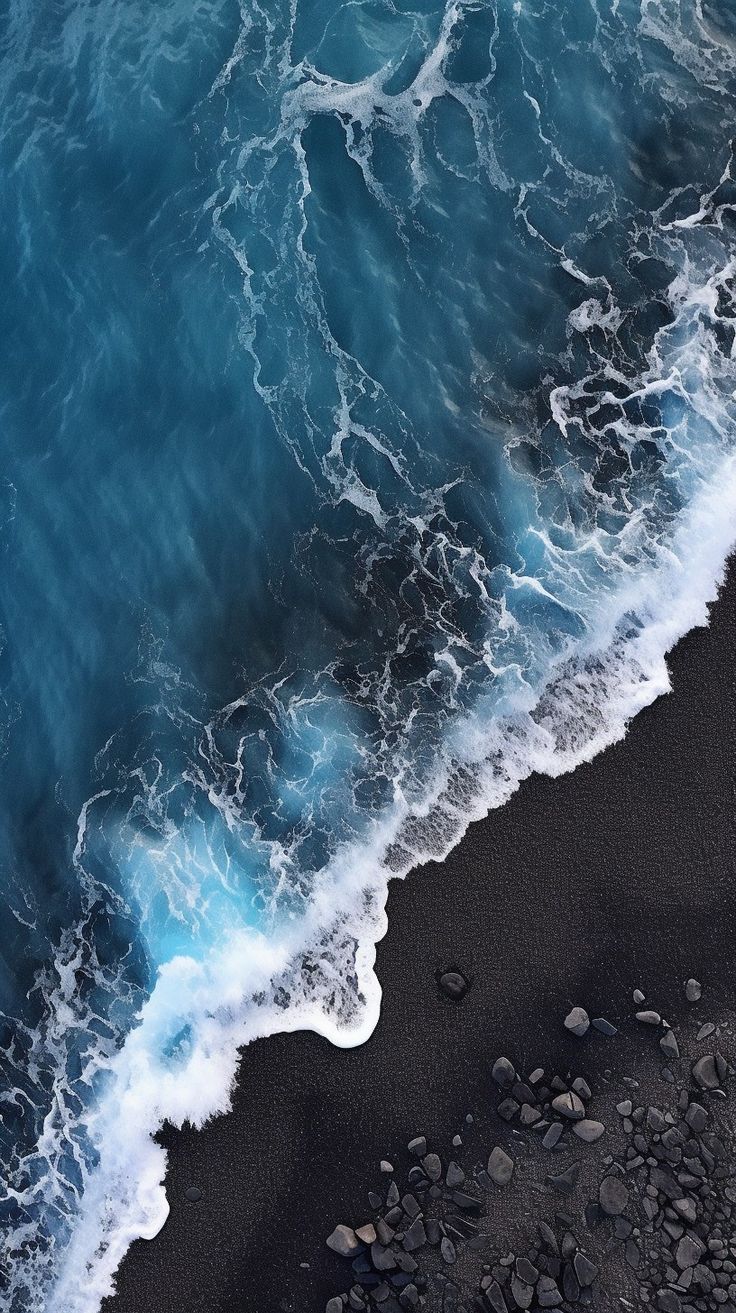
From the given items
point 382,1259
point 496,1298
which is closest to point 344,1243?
point 382,1259

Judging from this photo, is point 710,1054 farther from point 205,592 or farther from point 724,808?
point 205,592

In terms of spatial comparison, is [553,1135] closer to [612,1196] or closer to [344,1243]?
[612,1196]

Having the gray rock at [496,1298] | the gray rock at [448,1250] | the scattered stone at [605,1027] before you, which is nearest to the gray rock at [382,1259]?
the gray rock at [448,1250]

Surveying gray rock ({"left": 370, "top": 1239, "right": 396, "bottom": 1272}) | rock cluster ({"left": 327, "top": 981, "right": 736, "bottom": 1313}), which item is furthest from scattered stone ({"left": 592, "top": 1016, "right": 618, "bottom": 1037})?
gray rock ({"left": 370, "top": 1239, "right": 396, "bottom": 1272})

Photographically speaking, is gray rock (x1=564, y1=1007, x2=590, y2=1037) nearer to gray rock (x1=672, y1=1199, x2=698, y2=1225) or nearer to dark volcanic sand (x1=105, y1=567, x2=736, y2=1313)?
dark volcanic sand (x1=105, y1=567, x2=736, y2=1313)

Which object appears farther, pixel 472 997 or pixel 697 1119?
pixel 472 997

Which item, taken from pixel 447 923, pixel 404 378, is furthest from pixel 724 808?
pixel 404 378
